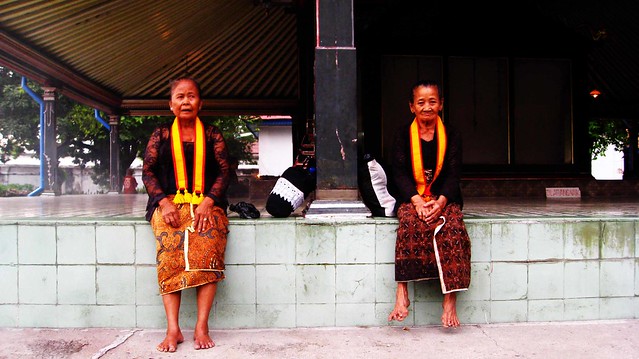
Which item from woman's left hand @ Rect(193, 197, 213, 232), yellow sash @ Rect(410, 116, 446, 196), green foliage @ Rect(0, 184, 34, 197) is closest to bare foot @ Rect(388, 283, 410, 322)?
yellow sash @ Rect(410, 116, 446, 196)

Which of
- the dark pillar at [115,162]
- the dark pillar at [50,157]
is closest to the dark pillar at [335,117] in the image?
the dark pillar at [50,157]

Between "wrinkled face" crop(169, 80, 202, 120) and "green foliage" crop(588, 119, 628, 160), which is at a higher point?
"green foliage" crop(588, 119, 628, 160)

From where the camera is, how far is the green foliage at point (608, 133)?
19.0 meters

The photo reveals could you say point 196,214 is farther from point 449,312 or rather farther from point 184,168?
point 449,312

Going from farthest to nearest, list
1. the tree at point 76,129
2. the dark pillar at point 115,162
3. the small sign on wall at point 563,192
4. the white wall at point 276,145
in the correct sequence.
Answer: the white wall at point 276,145 → the tree at point 76,129 → the dark pillar at point 115,162 → the small sign on wall at point 563,192

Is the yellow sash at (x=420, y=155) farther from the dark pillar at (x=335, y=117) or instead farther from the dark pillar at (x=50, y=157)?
the dark pillar at (x=50, y=157)

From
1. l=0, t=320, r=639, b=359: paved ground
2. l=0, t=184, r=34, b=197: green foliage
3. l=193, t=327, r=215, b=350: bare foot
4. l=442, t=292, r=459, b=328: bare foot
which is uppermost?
l=0, t=184, r=34, b=197: green foliage

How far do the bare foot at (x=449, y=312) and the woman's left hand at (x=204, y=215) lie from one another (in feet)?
5.16

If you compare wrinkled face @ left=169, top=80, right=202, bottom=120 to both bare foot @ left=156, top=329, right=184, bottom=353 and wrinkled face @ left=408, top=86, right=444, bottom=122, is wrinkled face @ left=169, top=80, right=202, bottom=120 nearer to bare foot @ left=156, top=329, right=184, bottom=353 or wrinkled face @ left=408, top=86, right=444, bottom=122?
bare foot @ left=156, top=329, right=184, bottom=353

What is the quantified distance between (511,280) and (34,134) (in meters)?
21.6

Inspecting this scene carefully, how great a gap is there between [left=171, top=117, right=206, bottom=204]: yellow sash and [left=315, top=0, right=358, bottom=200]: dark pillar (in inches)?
33.9

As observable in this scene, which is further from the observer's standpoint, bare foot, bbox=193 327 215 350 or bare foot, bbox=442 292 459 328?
bare foot, bbox=442 292 459 328

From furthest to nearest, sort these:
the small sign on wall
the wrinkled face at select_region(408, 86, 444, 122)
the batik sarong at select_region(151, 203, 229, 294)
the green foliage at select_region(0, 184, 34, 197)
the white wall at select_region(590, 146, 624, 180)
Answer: the white wall at select_region(590, 146, 624, 180)
the green foliage at select_region(0, 184, 34, 197)
the small sign on wall
the wrinkled face at select_region(408, 86, 444, 122)
the batik sarong at select_region(151, 203, 229, 294)

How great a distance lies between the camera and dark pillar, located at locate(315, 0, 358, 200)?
3.47m
